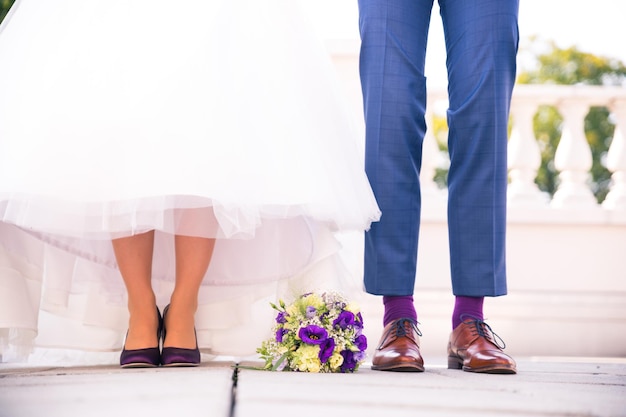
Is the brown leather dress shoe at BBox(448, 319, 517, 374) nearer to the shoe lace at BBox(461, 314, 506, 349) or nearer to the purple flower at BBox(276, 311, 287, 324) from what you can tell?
the shoe lace at BBox(461, 314, 506, 349)

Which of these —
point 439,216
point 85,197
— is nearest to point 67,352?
point 85,197

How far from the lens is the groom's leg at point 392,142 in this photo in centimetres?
170

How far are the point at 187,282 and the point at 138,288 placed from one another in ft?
0.35

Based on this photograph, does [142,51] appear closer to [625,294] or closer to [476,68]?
[476,68]

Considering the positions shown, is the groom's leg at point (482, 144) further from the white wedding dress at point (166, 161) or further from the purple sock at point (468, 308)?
the white wedding dress at point (166, 161)

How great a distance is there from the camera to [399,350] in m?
1.57

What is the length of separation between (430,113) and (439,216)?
44cm

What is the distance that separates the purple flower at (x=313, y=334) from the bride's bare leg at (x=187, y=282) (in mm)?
282

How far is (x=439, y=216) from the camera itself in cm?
287

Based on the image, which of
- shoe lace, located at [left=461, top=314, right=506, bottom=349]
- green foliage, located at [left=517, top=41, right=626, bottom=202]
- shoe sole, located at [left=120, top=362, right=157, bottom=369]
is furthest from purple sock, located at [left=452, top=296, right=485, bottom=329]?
green foliage, located at [left=517, top=41, right=626, bottom=202]

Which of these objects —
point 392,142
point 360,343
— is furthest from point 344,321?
point 392,142

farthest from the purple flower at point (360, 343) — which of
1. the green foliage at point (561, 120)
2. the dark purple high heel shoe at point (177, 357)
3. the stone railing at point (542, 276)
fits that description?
the green foliage at point (561, 120)

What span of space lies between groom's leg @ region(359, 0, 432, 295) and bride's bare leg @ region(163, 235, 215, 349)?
0.38 meters

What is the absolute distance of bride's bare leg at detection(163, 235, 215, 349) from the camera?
164 cm
